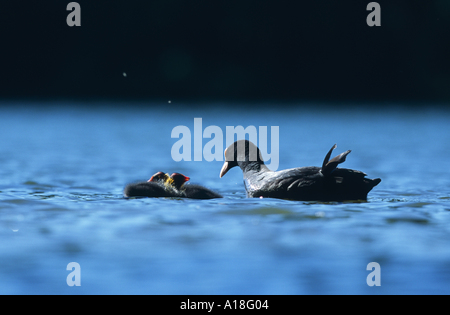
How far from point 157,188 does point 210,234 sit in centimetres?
238

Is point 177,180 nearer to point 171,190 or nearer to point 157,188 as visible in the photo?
point 171,190

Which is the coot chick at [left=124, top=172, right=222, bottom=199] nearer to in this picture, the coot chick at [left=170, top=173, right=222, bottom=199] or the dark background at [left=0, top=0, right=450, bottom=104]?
the coot chick at [left=170, top=173, right=222, bottom=199]

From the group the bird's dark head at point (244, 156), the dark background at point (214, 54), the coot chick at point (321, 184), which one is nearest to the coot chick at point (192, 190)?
the coot chick at point (321, 184)

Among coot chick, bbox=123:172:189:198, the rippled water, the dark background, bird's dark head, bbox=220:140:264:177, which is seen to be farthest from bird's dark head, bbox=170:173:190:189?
the dark background

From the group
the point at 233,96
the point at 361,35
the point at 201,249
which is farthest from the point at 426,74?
the point at 201,249

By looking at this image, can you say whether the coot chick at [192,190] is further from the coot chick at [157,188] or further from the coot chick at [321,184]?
the coot chick at [321,184]

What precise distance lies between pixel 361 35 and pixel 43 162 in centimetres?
2762

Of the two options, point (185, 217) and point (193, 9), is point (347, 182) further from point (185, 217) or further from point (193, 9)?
point (193, 9)

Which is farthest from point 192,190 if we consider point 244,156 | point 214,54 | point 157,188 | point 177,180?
point 214,54

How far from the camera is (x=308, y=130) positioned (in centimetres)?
2247

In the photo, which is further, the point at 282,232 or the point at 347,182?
the point at 347,182

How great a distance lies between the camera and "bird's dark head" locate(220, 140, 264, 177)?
8969mm

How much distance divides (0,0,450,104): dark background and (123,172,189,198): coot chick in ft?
95.1

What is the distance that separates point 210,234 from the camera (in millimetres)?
6047
